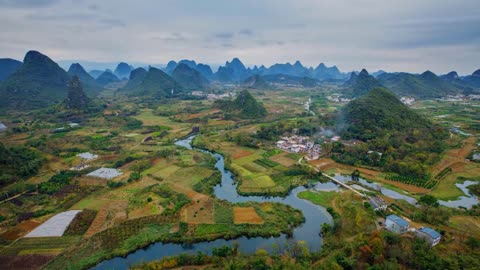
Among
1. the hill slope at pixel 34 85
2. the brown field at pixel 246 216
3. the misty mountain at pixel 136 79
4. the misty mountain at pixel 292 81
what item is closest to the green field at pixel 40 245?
the brown field at pixel 246 216

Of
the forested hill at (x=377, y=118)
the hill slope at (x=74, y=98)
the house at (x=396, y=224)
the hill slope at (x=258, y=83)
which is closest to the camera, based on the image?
the house at (x=396, y=224)

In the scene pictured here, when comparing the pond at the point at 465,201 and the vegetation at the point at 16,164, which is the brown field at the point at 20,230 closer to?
the vegetation at the point at 16,164

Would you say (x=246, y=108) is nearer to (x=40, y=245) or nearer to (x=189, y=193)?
(x=189, y=193)

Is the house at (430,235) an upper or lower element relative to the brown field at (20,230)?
upper

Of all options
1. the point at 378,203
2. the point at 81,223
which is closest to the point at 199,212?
the point at 81,223

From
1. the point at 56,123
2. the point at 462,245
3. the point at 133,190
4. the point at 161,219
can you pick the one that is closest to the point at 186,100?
the point at 56,123

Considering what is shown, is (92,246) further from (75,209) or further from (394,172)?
(394,172)
